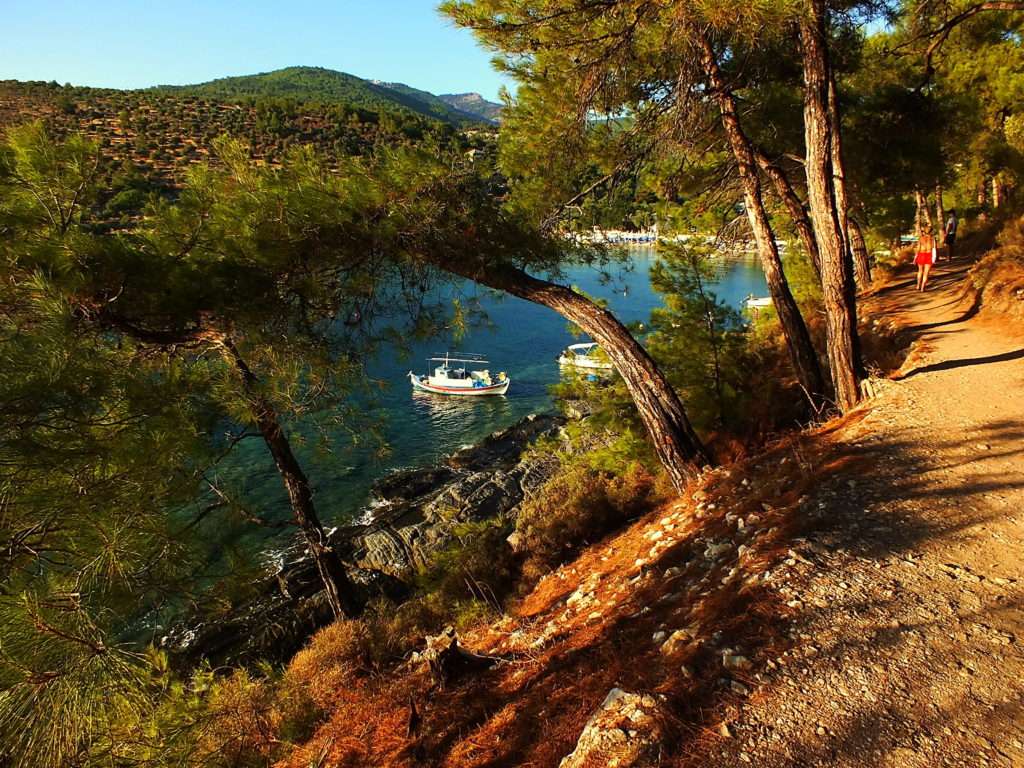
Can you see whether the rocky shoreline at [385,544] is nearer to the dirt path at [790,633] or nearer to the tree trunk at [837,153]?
the dirt path at [790,633]

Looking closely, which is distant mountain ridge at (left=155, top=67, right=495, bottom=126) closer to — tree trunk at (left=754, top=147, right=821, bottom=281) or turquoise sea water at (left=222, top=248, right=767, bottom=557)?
turquoise sea water at (left=222, top=248, right=767, bottom=557)

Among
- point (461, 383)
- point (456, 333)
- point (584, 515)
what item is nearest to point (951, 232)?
point (584, 515)

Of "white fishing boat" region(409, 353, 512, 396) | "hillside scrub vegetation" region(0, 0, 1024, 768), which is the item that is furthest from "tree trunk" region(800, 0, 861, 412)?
"white fishing boat" region(409, 353, 512, 396)

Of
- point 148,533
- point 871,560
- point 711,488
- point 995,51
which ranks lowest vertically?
point 711,488

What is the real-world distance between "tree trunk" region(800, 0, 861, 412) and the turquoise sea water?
6.21ft

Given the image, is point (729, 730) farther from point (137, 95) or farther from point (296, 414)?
point (137, 95)

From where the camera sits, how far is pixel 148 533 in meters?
2.54

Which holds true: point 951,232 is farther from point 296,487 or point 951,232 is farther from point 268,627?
point 268,627

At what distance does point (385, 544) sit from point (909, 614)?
1123cm

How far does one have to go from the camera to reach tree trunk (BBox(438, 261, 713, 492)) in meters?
5.07

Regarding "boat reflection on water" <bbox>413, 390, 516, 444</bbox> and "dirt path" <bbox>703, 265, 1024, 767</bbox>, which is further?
"boat reflection on water" <bbox>413, 390, 516, 444</bbox>

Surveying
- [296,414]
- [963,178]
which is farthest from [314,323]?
[963,178]

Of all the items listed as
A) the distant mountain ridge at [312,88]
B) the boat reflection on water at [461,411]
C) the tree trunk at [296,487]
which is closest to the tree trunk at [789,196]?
A: the tree trunk at [296,487]

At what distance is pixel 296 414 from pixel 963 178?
1775 centimetres
